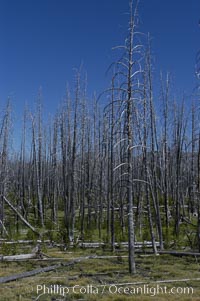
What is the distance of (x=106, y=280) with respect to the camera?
10391 millimetres

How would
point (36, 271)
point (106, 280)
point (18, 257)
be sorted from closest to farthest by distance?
point (106, 280)
point (36, 271)
point (18, 257)

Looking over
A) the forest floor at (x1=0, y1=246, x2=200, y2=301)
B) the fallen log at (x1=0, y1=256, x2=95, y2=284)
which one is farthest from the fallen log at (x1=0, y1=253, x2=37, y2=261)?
the fallen log at (x1=0, y1=256, x2=95, y2=284)

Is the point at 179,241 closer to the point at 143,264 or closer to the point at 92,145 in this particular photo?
the point at 143,264

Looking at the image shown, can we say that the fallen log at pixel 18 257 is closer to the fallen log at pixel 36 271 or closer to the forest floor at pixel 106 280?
the forest floor at pixel 106 280

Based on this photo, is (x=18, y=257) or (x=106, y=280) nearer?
(x=106, y=280)

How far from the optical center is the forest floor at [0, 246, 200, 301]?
333 inches

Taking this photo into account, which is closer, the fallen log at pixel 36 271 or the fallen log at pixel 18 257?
the fallen log at pixel 36 271

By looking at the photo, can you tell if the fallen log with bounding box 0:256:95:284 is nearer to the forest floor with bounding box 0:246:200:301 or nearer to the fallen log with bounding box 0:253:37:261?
the forest floor with bounding box 0:246:200:301

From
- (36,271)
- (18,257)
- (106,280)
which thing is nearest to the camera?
(106,280)

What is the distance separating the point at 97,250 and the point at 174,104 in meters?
12.5

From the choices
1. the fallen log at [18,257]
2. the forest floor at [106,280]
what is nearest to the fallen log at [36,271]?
the forest floor at [106,280]

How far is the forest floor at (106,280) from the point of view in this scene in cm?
845

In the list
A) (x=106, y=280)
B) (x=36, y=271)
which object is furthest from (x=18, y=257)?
(x=106, y=280)

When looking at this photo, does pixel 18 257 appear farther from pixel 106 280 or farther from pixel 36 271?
pixel 106 280
